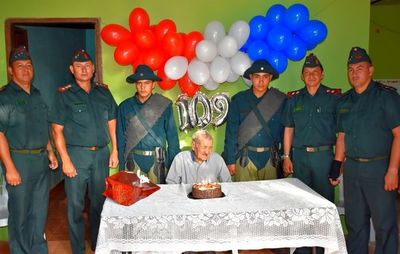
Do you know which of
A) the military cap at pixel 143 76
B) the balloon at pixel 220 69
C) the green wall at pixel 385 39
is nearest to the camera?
the military cap at pixel 143 76

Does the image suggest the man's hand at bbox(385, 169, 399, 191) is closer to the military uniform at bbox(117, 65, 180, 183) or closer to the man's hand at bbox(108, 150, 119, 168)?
the military uniform at bbox(117, 65, 180, 183)

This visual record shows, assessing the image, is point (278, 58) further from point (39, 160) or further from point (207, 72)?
point (39, 160)

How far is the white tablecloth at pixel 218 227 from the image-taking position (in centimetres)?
270

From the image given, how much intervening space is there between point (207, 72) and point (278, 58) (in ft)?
2.40

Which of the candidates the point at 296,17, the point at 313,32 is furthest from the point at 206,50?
the point at 313,32

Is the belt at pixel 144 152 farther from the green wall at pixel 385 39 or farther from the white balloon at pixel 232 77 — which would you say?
the green wall at pixel 385 39

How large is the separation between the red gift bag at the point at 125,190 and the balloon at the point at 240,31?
6.54 feet

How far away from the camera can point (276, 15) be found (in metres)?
4.38

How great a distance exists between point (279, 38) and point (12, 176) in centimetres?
275

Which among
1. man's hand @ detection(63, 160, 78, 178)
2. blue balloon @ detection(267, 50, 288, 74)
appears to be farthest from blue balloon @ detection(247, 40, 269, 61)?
man's hand @ detection(63, 160, 78, 178)

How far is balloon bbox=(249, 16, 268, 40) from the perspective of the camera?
441cm

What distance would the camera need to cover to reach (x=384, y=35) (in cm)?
804

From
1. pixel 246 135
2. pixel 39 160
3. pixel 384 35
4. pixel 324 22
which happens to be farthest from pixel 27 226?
pixel 384 35

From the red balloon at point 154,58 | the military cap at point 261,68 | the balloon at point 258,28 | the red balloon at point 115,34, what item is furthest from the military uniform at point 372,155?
the red balloon at point 115,34
